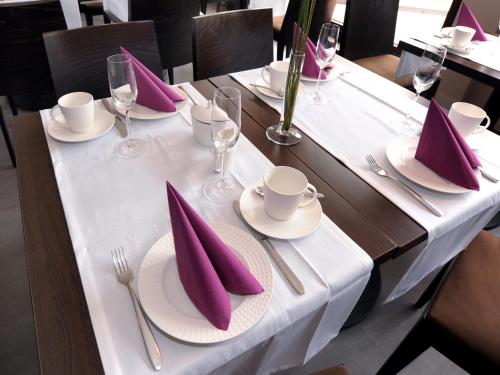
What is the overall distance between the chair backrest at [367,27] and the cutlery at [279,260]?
5.13ft

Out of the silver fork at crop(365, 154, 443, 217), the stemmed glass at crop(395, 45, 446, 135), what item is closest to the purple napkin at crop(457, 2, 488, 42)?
the stemmed glass at crop(395, 45, 446, 135)

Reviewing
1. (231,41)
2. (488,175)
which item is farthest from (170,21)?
(488,175)

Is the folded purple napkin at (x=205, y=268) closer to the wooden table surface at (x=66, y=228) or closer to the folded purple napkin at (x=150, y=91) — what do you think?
the wooden table surface at (x=66, y=228)

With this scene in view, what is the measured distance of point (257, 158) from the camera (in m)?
0.82

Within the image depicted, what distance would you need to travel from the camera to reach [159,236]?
2.01 ft

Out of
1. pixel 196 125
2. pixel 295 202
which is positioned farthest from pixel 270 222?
pixel 196 125

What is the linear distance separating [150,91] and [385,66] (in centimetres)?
159

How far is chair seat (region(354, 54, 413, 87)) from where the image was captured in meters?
1.90

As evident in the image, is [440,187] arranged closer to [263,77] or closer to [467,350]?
[467,350]

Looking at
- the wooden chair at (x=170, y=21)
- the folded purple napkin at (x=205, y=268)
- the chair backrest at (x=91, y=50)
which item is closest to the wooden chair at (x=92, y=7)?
the wooden chair at (x=170, y=21)

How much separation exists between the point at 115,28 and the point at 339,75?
2.57 feet

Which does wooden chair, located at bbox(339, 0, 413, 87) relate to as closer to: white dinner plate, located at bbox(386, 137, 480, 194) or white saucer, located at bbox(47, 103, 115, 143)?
white dinner plate, located at bbox(386, 137, 480, 194)

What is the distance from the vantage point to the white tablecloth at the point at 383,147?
736mm

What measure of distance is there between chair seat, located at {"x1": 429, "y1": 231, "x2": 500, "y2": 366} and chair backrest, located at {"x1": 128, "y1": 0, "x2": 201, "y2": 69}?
162 cm
